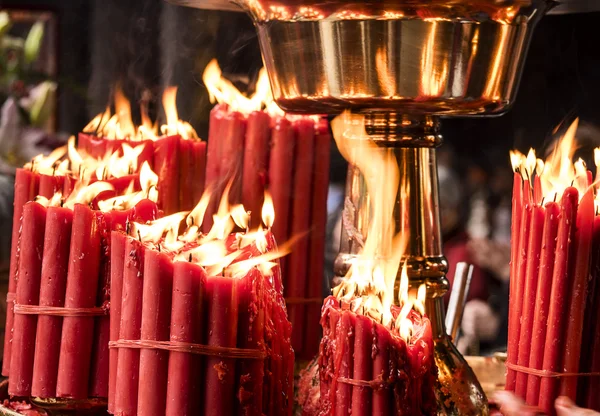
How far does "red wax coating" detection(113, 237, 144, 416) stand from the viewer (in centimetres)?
118

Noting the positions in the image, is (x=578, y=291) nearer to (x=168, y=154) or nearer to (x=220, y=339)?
(x=220, y=339)

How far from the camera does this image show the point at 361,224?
151 cm

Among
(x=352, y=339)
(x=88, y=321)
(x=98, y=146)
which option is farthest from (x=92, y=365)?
(x=98, y=146)

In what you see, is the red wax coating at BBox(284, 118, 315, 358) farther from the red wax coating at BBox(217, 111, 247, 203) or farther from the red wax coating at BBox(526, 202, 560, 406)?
the red wax coating at BBox(526, 202, 560, 406)

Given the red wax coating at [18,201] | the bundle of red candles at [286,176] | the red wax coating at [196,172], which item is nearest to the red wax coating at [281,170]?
the bundle of red candles at [286,176]

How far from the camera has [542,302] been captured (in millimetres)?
1355

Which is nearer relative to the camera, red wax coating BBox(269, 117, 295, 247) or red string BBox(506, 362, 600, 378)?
red string BBox(506, 362, 600, 378)

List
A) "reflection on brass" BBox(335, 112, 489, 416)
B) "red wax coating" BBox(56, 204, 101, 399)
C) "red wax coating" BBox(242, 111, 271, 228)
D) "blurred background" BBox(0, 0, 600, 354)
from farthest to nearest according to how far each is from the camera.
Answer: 1. "blurred background" BBox(0, 0, 600, 354)
2. "red wax coating" BBox(242, 111, 271, 228)
3. "reflection on brass" BBox(335, 112, 489, 416)
4. "red wax coating" BBox(56, 204, 101, 399)

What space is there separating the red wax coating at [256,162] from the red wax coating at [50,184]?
13.9 inches

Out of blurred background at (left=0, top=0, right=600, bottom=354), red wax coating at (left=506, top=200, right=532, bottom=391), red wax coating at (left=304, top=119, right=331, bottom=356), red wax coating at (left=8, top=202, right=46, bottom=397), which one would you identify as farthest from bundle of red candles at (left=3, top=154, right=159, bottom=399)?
blurred background at (left=0, top=0, right=600, bottom=354)

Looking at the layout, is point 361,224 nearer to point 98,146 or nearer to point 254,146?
point 254,146

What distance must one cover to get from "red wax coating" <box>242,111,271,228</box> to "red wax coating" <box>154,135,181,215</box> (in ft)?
0.45

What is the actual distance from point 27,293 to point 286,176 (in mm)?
555

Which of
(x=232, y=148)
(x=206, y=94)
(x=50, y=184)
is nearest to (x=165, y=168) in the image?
(x=232, y=148)
